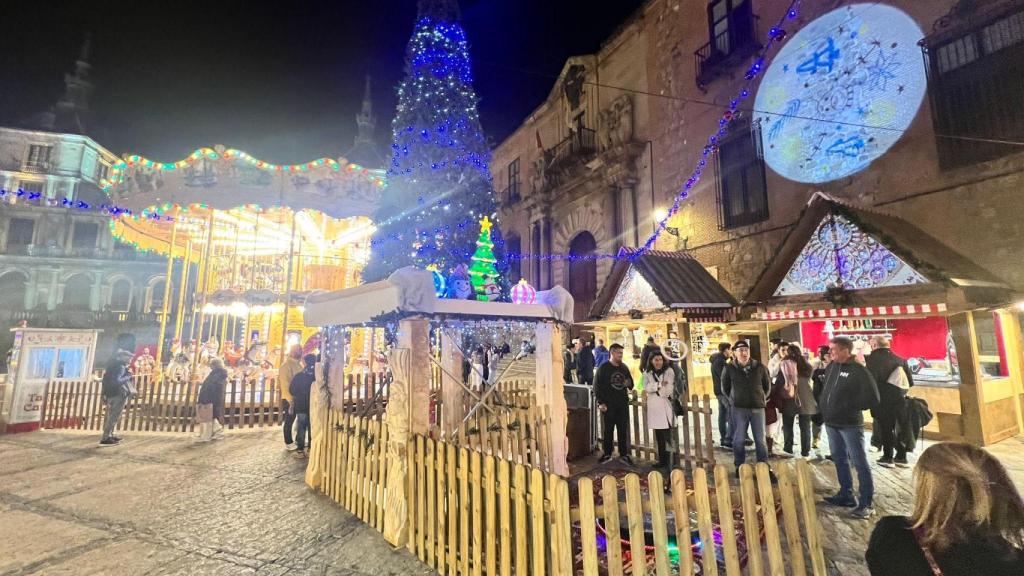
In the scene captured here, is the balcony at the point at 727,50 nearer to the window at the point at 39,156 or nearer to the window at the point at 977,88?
the window at the point at 977,88

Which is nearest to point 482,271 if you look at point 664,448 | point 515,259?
point 664,448

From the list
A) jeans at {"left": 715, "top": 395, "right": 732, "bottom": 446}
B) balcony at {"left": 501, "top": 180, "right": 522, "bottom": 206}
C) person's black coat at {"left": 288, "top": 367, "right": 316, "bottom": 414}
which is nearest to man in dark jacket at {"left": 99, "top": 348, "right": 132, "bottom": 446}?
person's black coat at {"left": 288, "top": 367, "right": 316, "bottom": 414}

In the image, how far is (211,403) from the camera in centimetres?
892

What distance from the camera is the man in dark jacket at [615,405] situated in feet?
22.9

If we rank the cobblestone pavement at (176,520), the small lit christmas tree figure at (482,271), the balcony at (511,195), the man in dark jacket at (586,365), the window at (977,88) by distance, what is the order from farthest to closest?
1. the balcony at (511,195)
2. the man in dark jacket at (586,365)
3. the window at (977,88)
4. the small lit christmas tree figure at (482,271)
5. the cobblestone pavement at (176,520)

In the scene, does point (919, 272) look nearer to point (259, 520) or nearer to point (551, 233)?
point (259, 520)

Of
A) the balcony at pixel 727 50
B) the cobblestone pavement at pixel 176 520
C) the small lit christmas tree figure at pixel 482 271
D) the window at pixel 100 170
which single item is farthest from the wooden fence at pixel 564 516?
the window at pixel 100 170

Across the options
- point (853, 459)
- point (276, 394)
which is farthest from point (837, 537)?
point (276, 394)

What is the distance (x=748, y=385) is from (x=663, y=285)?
5.37 meters

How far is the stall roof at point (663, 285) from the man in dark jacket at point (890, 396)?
14.3 feet

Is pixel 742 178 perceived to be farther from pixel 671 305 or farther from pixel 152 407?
pixel 152 407

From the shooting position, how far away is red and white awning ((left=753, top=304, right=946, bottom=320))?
7254 millimetres

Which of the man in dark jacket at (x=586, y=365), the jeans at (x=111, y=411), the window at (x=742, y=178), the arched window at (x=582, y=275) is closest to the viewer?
the jeans at (x=111, y=411)

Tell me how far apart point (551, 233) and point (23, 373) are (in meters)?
18.7
